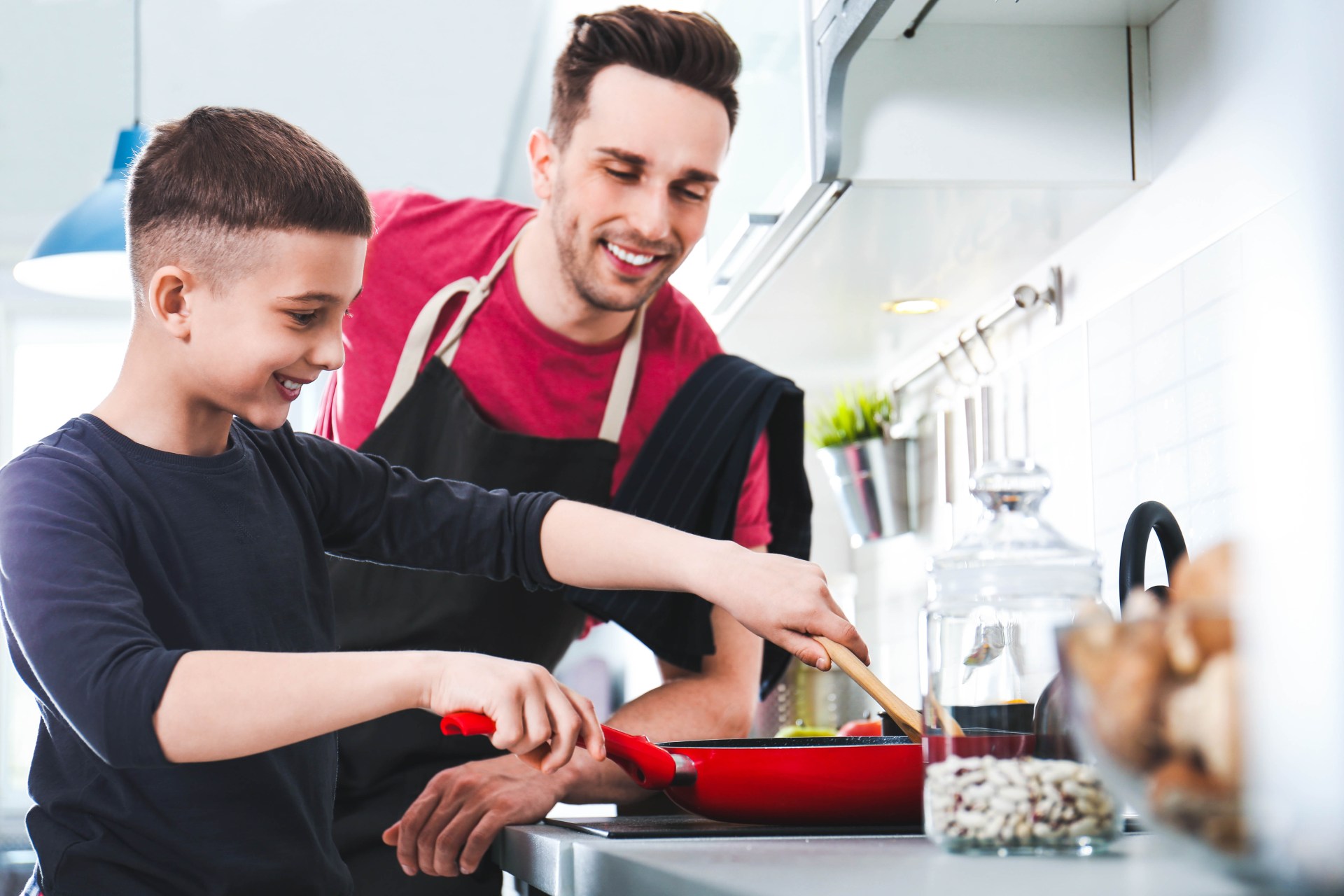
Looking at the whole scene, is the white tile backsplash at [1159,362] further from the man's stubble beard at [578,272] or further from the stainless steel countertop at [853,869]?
the stainless steel countertop at [853,869]

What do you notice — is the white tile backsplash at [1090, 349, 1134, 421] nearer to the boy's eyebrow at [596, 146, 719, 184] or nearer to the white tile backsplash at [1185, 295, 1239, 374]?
the white tile backsplash at [1185, 295, 1239, 374]

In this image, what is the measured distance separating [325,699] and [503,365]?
0.75 m

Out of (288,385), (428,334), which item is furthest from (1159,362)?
(288,385)

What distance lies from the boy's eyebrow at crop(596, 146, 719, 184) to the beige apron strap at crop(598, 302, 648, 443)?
15 centimetres

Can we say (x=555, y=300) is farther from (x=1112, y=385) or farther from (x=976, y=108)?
(x=1112, y=385)

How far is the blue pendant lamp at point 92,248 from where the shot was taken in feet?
6.35

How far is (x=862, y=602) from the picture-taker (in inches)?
96.9

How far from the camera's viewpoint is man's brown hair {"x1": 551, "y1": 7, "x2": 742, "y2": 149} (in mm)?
1378

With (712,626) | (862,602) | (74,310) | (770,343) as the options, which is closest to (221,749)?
(712,626)

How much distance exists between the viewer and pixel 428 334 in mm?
1402

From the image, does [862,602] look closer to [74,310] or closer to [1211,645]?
[1211,645]

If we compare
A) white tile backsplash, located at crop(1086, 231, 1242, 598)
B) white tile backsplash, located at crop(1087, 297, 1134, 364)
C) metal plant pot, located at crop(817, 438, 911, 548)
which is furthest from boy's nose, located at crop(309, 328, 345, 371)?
metal plant pot, located at crop(817, 438, 911, 548)

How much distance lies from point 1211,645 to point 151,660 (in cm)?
53

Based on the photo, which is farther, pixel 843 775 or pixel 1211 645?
A: pixel 843 775
